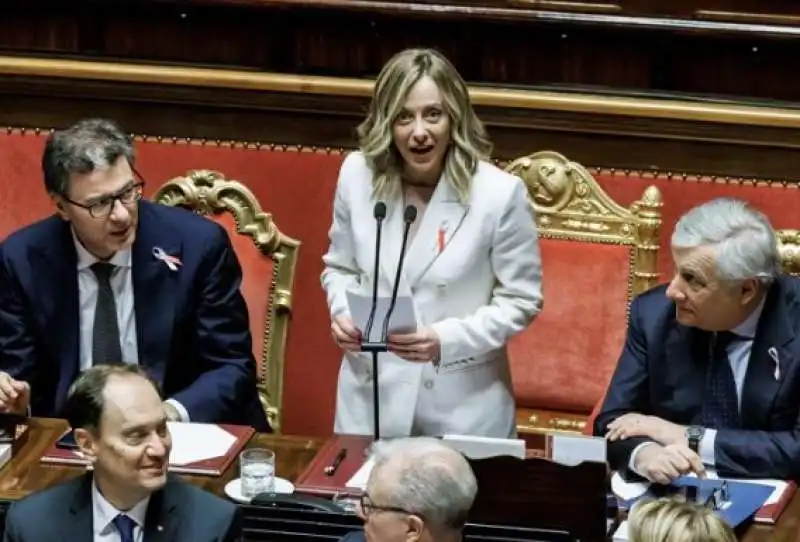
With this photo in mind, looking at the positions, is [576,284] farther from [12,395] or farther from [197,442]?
[12,395]

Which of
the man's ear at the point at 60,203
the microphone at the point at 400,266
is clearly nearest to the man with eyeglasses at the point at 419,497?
the microphone at the point at 400,266

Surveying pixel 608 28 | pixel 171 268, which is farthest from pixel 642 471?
pixel 608 28

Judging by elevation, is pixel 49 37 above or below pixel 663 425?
above

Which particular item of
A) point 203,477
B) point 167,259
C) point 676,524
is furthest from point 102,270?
point 676,524

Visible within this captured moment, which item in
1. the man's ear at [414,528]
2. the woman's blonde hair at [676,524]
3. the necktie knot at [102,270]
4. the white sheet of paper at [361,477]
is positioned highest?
the necktie knot at [102,270]

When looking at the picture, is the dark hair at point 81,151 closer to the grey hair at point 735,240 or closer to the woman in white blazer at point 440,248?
the woman in white blazer at point 440,248

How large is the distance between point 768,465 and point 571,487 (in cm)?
58

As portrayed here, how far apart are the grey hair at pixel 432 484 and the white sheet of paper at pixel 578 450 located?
1.51 ft

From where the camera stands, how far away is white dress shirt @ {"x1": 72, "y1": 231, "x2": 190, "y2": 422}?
3.79m

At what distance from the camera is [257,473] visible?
3.14 m

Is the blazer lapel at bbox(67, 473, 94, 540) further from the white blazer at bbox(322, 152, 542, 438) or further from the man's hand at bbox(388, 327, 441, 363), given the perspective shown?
the white blazer at bbox(322, 152, 542, 438)

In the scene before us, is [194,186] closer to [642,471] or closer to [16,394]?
[16,394]

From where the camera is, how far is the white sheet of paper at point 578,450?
3.08 metres

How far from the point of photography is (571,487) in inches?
113
